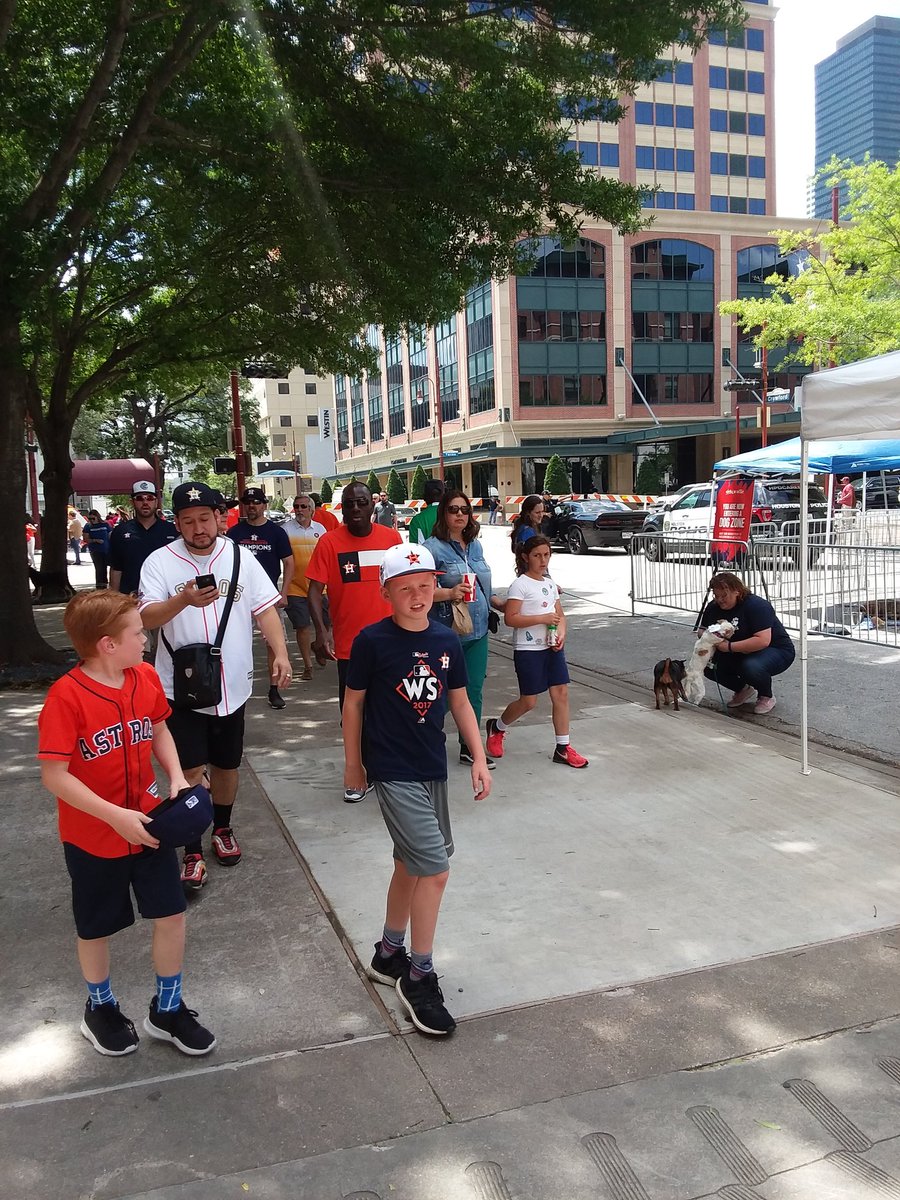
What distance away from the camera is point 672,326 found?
2149 inches

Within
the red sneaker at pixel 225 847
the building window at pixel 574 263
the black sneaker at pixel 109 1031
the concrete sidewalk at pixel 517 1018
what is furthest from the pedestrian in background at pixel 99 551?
the building window at pixel 574 263

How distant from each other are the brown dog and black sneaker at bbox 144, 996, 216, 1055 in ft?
16.7

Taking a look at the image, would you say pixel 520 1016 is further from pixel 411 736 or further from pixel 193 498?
pixel 193 498

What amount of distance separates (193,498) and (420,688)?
1.68 metres

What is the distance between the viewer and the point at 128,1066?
293 cm

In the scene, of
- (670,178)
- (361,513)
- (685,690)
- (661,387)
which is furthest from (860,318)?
(670,178)

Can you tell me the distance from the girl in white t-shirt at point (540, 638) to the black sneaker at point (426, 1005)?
2.85 metres

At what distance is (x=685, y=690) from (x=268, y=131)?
27.5 ft

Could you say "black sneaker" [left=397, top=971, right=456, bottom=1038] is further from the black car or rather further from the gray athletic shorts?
the black car

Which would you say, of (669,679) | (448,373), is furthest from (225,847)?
(448,373)

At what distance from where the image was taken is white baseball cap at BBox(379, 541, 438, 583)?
120 inches

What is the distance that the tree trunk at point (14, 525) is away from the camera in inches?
376

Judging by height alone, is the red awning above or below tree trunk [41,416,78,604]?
above

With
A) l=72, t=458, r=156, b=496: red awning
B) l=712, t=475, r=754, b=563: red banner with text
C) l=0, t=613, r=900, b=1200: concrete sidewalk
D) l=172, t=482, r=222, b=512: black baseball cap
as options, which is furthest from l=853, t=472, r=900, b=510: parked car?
l=172, t=482, r=222, b=512: black baseball cap
